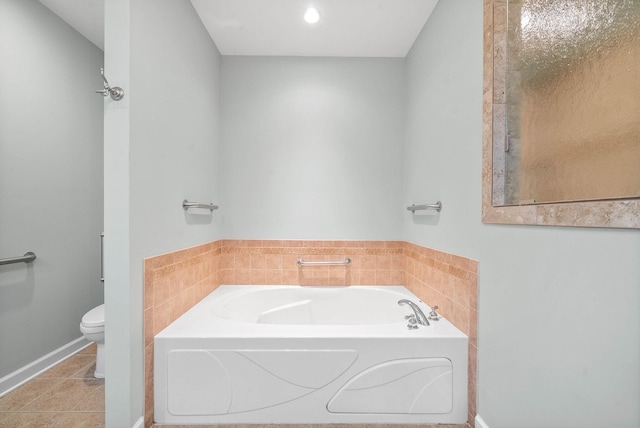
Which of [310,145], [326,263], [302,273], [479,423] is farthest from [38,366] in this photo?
[479,423]

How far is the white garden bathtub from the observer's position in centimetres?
143

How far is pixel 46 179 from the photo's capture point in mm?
2059

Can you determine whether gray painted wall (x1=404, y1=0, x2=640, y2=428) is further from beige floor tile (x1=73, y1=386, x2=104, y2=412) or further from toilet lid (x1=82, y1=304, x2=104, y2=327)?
toilet lid (x1=82, y1=304, x2=104, y2=327)

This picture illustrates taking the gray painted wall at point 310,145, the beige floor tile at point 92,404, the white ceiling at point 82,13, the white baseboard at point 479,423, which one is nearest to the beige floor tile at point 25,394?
the beige floor tile at point 92,404

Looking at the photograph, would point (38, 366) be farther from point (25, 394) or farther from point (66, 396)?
point (66, 396)

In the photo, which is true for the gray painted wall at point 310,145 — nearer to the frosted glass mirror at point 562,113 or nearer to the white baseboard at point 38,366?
the frosted glass mirror at point 562,113

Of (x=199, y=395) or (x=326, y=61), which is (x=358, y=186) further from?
(x=199, y=395)

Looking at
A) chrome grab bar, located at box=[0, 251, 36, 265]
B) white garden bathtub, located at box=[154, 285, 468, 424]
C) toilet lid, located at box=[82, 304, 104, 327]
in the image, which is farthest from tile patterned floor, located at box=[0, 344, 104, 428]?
chrome grab bar, located at box=[0, 251, 36, 265]

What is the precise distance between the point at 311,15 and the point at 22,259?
8.46 ft

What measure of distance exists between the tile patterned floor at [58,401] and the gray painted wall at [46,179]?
212 mm

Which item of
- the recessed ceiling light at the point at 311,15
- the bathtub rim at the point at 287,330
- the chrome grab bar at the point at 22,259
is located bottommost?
the bathtub rim at the point at 287,330

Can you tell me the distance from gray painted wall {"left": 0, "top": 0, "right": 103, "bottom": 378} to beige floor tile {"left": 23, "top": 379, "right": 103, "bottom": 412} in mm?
372

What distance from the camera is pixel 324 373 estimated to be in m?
1.44

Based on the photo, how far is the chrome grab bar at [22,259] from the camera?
5.75ft
